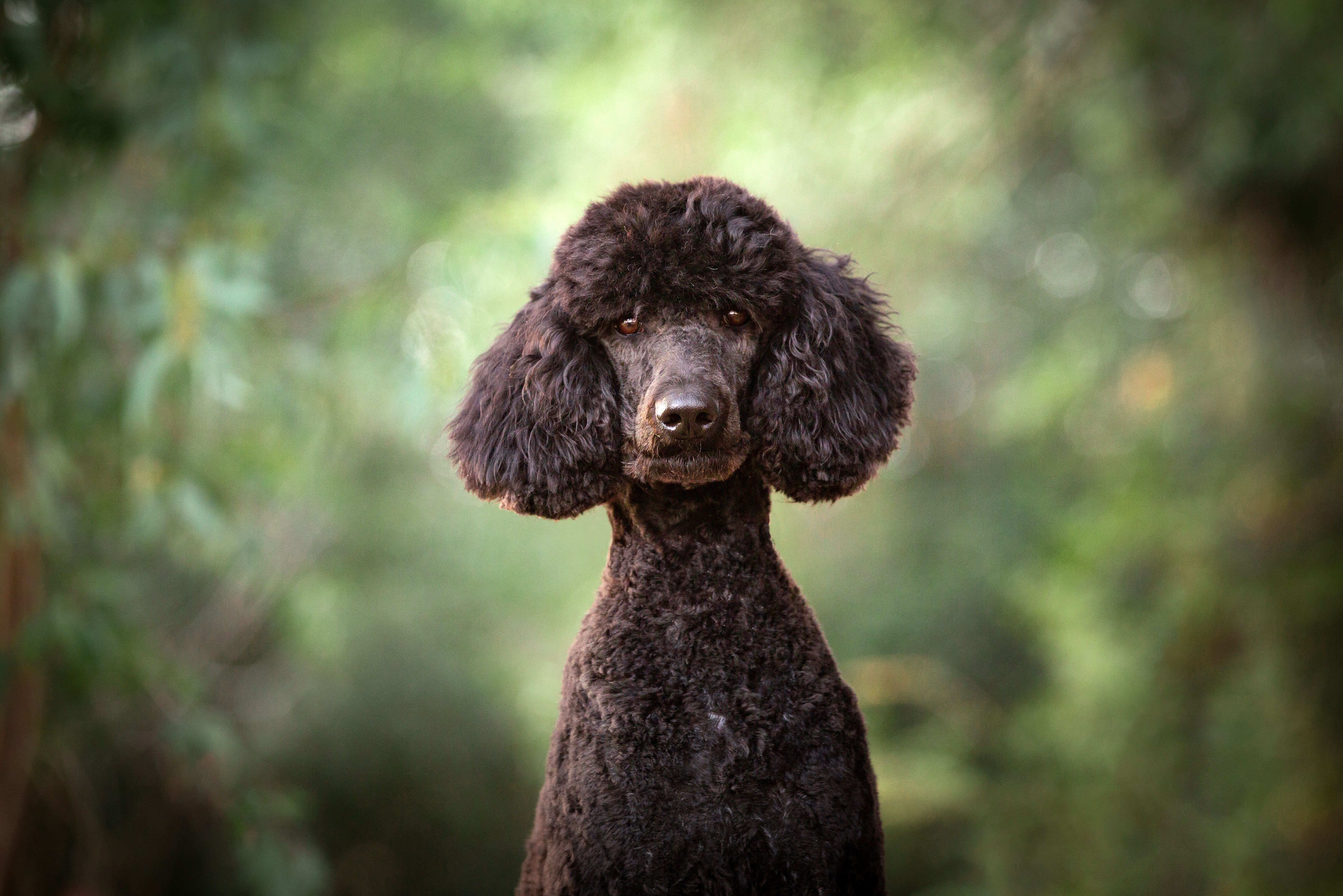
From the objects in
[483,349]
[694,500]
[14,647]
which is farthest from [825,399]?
[14,647]

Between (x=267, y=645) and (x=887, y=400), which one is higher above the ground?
(x=267, y=645)

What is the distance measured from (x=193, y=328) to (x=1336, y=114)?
350cm

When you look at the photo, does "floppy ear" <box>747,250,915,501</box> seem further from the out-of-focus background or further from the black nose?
the out-of-focus background

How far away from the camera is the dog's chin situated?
1.17 m

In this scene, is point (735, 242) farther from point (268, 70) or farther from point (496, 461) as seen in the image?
point (268, 70)

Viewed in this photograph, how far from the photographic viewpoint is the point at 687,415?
45.1 inches

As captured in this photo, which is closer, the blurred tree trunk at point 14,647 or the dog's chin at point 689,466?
the dog's chin at point 689,466

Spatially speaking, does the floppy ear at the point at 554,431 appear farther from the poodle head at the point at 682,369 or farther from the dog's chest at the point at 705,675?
the dog's chest at the point at 705,675

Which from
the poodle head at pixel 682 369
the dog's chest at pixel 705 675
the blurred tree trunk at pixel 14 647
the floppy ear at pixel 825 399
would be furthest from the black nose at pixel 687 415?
the blurred tree trunk at pixel 14 647

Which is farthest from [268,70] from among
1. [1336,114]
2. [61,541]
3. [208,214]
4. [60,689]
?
[1336,114]

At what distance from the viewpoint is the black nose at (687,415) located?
114 cm

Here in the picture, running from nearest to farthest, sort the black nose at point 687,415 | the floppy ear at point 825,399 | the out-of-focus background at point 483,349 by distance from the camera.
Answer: the black nose at point 687,415, the floppy ear at point 825,399, the out-of-focus background at point 483,349

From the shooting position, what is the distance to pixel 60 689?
3.56 metres

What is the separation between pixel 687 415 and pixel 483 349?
1606mm
